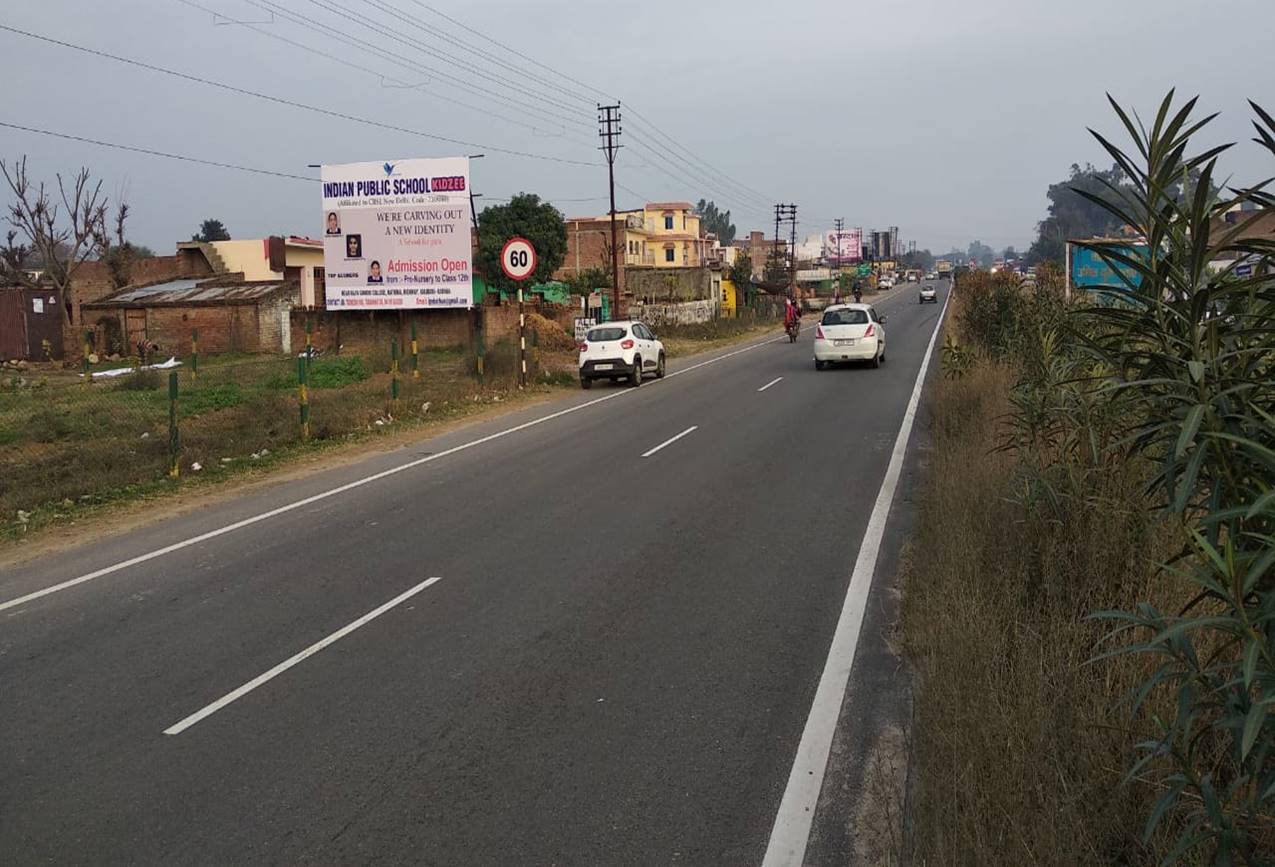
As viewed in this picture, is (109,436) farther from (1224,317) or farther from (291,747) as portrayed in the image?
(1224,317)

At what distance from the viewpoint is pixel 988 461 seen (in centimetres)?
934

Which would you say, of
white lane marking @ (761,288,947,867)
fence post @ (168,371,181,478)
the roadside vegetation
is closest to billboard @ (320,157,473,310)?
fence post @ (168,371,181,478)

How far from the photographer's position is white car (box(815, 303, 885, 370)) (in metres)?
26.4

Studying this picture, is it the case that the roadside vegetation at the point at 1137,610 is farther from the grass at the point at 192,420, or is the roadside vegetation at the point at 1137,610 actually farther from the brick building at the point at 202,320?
the brick building at the point at 202,320

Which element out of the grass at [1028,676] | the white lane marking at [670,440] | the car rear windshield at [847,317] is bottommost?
the white lane marking at [670,440]

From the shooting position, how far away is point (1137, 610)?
13.1ft

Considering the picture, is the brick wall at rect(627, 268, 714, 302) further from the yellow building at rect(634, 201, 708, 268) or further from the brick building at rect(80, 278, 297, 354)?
the yellow building at rect(634, 201, 708, 268)

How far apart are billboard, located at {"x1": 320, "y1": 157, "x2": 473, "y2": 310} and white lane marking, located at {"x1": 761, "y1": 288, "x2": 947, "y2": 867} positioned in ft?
75.4

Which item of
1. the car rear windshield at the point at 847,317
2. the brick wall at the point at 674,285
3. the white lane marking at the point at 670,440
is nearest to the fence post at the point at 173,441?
the white lane marking at the point at 670,440

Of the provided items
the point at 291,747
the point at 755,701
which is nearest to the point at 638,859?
the point at 755,701

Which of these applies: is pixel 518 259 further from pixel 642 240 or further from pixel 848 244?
pixel 848 244

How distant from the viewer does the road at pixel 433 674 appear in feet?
13.6

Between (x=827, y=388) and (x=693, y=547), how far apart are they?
14.0 metres

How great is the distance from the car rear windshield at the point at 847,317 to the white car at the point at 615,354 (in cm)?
523
